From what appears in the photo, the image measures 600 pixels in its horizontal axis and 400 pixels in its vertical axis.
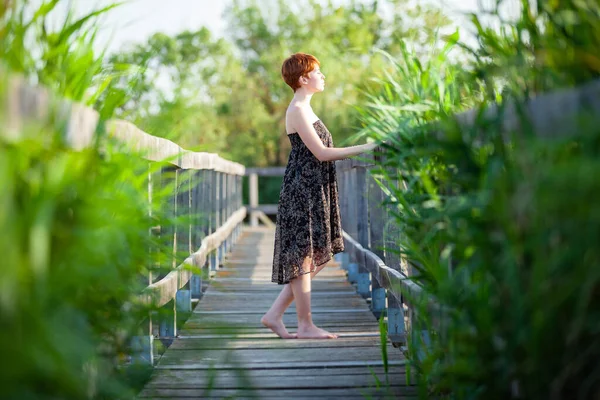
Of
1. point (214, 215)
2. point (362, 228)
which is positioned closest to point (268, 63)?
point (214, 215)

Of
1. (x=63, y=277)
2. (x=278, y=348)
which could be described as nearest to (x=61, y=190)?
(x=63, y=277)

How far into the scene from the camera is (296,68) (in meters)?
3.95

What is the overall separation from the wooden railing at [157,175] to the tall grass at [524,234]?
2.22 ft

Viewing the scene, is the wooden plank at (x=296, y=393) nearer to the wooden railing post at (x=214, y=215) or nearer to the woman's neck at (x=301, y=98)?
the woman's neck at (x=301, y=98)

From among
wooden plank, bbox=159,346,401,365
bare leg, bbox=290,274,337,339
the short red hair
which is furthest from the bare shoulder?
wooden plank, bbox=159,346,401,365

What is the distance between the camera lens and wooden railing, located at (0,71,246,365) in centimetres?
152

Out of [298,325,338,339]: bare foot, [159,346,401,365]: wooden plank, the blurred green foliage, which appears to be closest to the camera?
[159,346,401,365]: wooden plank

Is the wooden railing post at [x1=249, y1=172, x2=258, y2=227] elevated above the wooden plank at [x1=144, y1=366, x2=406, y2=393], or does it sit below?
Answer: above

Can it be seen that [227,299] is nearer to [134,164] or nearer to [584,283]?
[134,164]

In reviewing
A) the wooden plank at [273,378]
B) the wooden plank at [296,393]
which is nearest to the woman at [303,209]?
the wooden plank at [273,378]

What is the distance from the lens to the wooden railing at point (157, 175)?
152 centimetres

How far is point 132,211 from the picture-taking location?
1893mm

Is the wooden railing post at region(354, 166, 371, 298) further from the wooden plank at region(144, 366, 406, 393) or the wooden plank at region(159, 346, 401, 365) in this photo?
the wooden plank at region(144, 366, 406, 393)

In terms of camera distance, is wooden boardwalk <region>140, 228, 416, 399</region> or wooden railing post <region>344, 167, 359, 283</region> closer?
wooden boardwalk <region>140, 228, 416, 399</region>
